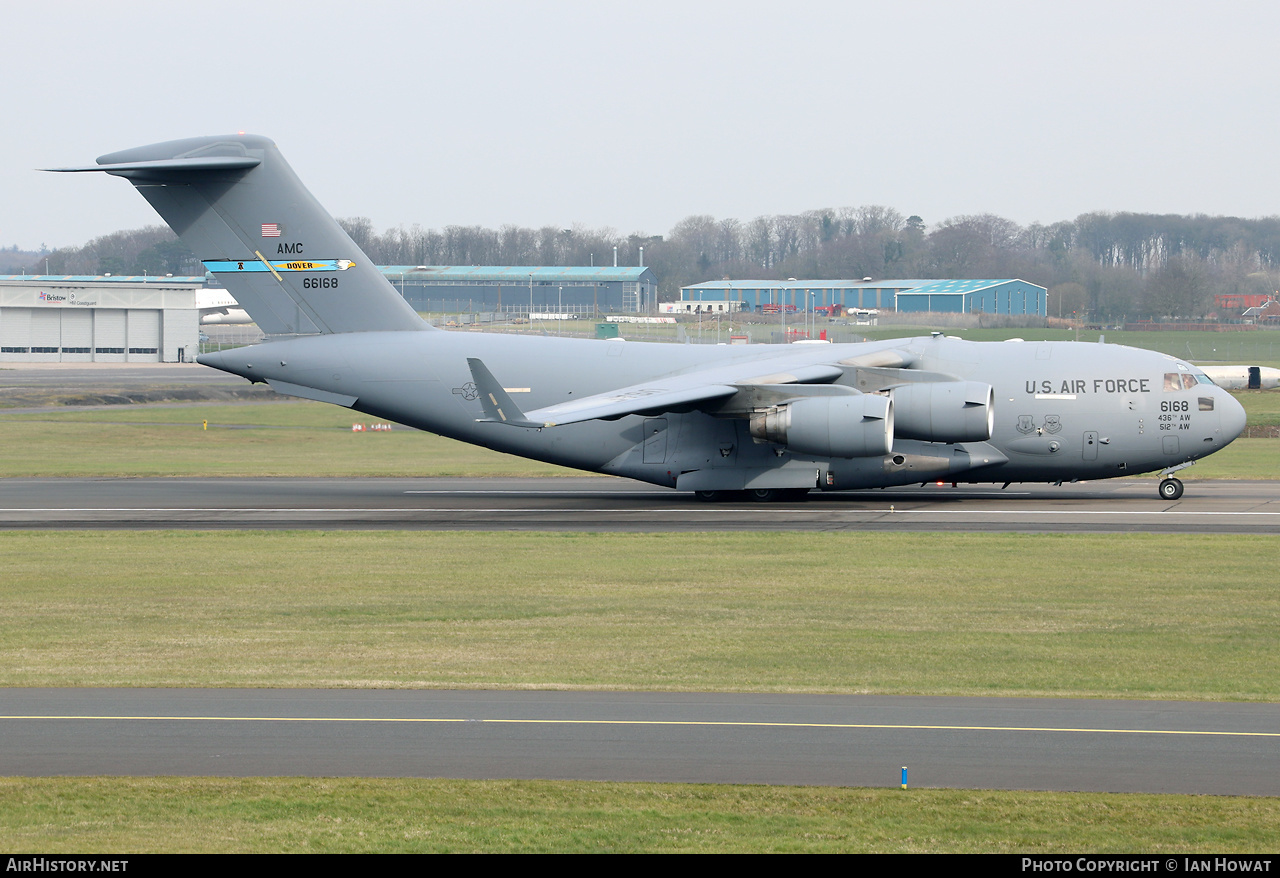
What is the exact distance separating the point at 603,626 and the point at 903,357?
1526cm

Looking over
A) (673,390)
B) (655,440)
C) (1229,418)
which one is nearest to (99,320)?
(655,440)

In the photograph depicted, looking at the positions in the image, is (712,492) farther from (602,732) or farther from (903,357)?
(602,732)

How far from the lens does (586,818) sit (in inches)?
340

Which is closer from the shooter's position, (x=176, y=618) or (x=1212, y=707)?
(x=1212, y=707)

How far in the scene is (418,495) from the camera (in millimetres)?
31688

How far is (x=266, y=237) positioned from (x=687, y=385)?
10.3 meters

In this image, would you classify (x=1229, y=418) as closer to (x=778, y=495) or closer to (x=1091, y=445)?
(x=1091, y=445)

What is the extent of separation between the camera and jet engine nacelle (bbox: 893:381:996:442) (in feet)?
88.9

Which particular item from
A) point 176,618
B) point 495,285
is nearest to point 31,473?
point 176,618

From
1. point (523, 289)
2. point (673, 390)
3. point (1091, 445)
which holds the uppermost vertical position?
point (523, 289)

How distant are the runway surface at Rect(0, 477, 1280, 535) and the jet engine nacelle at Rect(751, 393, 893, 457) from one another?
1450 mm

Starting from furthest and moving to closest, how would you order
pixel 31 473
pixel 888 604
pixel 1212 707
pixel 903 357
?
1. pixel 31 473
2. pixel 903 357
3. pixel 888 604
4. pixel 1212 707

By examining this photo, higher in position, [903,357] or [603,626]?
[903,357]
